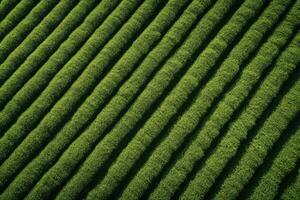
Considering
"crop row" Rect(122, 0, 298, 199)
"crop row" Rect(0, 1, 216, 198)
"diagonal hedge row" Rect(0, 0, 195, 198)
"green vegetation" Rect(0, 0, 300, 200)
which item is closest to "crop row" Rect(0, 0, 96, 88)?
"green vegetation" Rect(0, 0, 300, 200)

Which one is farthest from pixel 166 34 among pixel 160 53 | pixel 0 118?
pixel 0 118

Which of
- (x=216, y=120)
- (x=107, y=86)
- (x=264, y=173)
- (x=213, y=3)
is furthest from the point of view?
(x=213, y=3)

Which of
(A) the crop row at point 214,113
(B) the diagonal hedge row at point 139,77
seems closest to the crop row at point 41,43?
(B) the diagonal hedge row at point 139,77

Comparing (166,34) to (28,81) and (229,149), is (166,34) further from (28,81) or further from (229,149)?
(28,81)

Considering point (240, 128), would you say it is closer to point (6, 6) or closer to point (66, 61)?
point (66, 61)

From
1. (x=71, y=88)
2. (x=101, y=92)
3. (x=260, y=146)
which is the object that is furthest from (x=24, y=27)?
(x=260, y=146)

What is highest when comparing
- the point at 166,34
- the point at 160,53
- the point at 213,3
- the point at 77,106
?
the point at 213,3

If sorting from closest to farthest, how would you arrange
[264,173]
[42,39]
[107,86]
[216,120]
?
1. [264,173]
2. [216,120]
3. [107,86]
4. [42,39]
